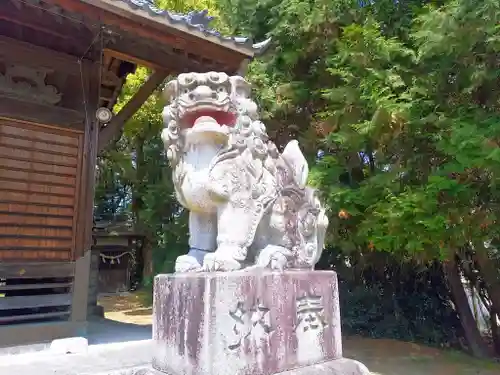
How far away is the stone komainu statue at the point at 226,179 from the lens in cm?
305

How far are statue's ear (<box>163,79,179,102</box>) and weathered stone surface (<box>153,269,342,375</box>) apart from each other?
4.33ft

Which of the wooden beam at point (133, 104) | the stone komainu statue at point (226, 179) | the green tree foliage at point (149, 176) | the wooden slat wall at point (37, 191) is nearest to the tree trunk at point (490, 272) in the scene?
the stone komainu statue at point (226, 179)

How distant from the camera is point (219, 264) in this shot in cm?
286

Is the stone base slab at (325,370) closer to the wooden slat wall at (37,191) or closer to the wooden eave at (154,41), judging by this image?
the wooden slat wall at (37,191)

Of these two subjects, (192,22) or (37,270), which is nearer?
(37,270)

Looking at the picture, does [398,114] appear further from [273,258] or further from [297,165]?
[273,258]

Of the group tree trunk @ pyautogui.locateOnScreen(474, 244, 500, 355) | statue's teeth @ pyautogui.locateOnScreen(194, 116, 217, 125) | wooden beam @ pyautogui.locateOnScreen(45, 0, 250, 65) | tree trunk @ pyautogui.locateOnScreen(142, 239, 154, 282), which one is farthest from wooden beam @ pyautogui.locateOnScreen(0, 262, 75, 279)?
tree trunk @ pyautogui.locateOnScreen(142, 239, 154, 282)

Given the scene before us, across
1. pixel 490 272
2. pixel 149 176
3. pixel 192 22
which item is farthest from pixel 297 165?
pixel 149 176

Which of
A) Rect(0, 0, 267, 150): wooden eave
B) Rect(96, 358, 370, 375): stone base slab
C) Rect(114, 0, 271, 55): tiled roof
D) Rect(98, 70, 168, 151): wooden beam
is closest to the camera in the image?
Rect(96, 358, 370, 375): stone base slab

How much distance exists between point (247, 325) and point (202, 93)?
159 centimetres

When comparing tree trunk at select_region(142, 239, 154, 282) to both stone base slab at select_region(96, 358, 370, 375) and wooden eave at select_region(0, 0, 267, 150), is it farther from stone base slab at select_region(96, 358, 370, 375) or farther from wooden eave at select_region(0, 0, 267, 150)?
stone base slab at select_region(96, 358, 370, 375)

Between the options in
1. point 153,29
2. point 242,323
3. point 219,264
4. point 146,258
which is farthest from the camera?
point 146,258

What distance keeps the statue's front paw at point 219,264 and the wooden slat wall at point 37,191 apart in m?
3.59

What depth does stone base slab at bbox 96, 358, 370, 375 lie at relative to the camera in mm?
2992
